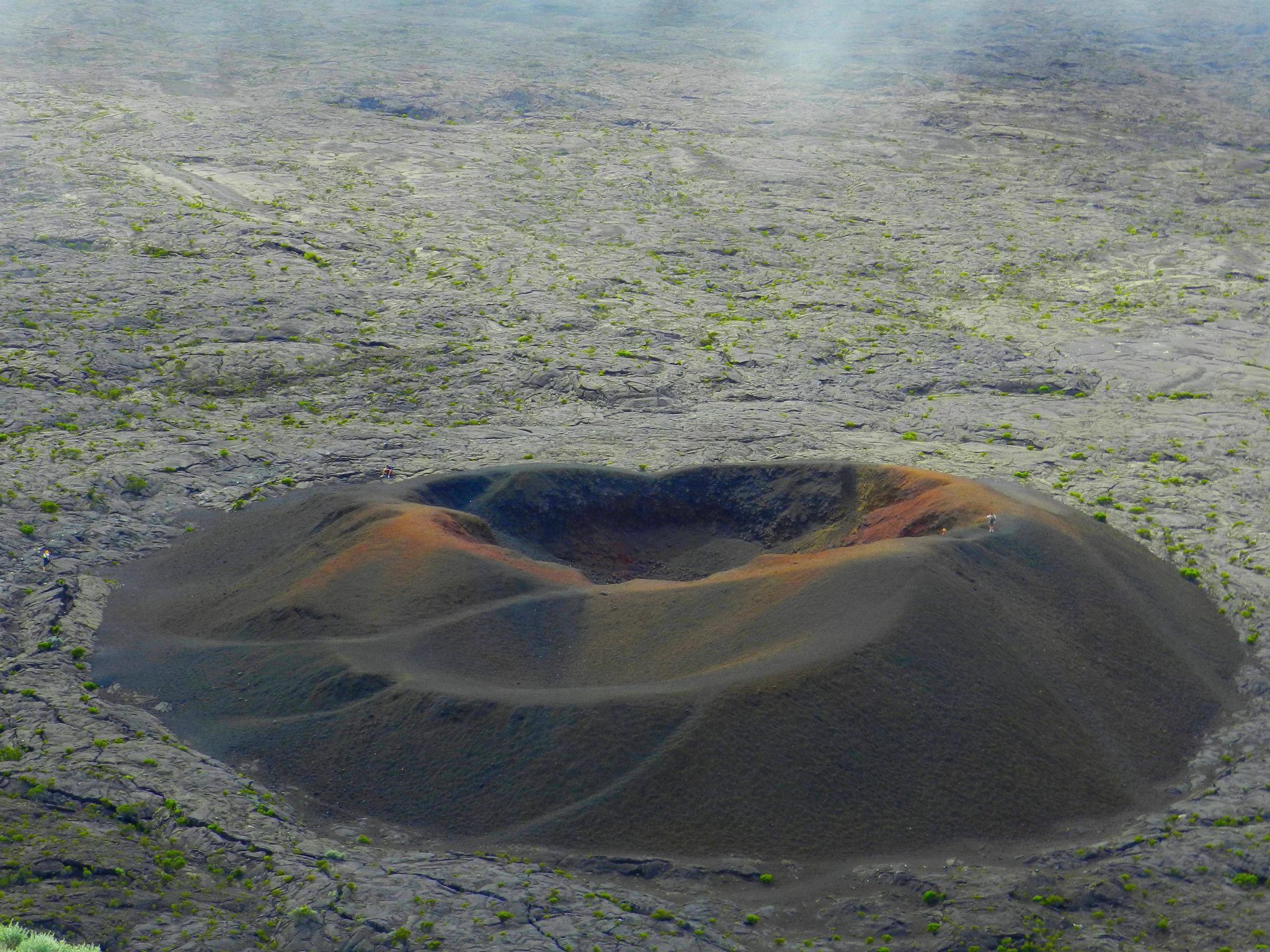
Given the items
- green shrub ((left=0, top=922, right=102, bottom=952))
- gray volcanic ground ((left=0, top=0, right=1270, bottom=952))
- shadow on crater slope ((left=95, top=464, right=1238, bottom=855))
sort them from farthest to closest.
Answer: shadow on crater slope ((left=95, top=464, right=1238, bottom=855)) → gray volcanic ground ((left=0, top=0, right=1270, bottom=952)) → green shrub ((left=0, top=922, right=102, bottom=952))

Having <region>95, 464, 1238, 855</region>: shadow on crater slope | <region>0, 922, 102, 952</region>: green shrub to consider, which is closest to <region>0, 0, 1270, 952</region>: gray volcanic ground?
<region>95, 464, 1238, 855</region>: shadow on crater slope

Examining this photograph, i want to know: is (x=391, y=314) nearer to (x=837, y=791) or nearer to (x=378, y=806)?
(x=378, y=806)

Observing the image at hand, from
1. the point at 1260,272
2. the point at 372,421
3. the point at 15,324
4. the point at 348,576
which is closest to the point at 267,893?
the point at 348,576

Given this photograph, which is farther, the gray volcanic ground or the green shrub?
the gray volcanic ground

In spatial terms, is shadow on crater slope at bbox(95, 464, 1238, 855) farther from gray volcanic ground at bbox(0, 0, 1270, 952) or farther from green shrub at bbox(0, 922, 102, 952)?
green shrub at bbox(0, 922, 102, 952)

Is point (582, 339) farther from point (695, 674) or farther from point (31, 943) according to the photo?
point (31, 943)

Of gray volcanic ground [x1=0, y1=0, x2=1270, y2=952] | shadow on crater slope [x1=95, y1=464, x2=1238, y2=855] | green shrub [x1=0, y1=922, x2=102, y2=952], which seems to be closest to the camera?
green shrub [x1=0, y1=922, x2=102, y2=952]
